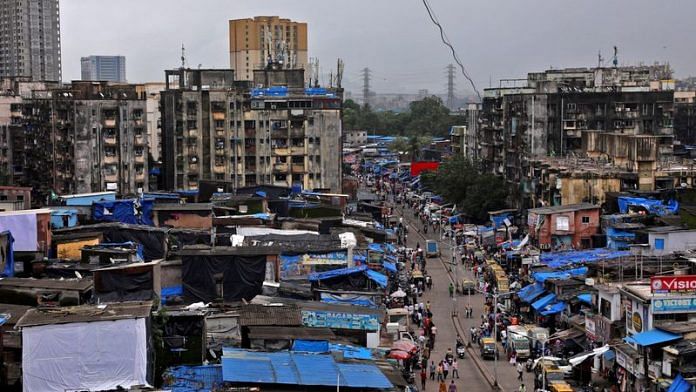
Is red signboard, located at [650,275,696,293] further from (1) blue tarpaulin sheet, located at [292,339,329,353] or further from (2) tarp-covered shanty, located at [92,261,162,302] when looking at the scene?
(2) tarp-covered shanty, located at [92,261,162,302]

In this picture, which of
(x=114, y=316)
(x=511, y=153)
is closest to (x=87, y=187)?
(x=511, y=153)

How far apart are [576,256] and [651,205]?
198 inches

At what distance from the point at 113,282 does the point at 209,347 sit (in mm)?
5698

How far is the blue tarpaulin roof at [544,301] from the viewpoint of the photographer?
35.9 metres

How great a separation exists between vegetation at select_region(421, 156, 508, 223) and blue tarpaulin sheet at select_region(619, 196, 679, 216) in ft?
56.0

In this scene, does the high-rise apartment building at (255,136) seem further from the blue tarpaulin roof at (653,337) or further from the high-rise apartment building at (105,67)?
the high-rise apartment building at (105,67)

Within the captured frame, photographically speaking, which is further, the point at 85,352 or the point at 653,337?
the point at 653,337

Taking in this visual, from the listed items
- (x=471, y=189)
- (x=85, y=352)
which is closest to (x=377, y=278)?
(x=85, y=352)

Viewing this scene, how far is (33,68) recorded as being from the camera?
415 ft

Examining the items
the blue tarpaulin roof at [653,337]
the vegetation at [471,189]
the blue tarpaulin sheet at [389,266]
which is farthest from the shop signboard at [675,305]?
the vegetation at [471,189]

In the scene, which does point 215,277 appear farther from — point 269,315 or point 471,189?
point 471,189

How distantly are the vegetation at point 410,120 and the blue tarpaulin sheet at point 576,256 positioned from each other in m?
93.6

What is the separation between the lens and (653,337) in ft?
88.2

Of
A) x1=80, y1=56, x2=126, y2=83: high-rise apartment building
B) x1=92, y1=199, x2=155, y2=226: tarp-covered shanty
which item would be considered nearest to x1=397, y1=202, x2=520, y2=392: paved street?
x1=92, y1=199, x2=155, y2=226: tarp-covered shanty
